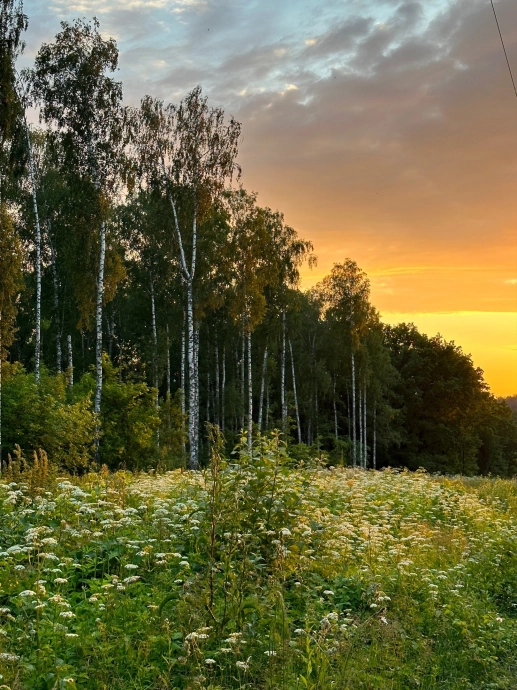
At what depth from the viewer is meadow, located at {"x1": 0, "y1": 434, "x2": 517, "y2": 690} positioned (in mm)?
4500

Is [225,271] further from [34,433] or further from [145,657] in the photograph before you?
[145,657]

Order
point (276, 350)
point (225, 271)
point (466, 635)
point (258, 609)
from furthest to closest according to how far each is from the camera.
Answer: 1. point (276, 350)
2. point (225, 271)
3. point (466, 635)
4. point (258, 609)

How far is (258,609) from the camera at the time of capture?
Result: 5051 mm

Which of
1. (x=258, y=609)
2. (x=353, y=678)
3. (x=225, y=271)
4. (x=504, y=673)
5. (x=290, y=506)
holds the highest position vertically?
(x=225, y=271)

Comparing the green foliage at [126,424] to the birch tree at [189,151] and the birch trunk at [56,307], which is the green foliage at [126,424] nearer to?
the birch tree at [189,151]

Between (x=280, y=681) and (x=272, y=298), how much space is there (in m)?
33.5

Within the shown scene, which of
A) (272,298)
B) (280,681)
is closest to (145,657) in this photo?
(280,681)

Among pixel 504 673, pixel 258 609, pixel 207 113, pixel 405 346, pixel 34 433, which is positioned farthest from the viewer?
pixel 405 346

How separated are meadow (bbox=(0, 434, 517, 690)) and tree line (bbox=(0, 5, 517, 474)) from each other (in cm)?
187

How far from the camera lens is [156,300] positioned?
39062 mm

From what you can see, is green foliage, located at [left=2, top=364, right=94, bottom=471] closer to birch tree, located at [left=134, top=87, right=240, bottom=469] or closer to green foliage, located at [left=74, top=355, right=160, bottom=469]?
green foliage, located at [left=74, top=355, right=160, bottom=469]

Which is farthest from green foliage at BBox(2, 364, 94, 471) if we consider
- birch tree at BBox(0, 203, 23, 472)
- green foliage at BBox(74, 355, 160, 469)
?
green foliage at BBox(74, 355, 160, 469)

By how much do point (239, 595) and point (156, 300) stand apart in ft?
115

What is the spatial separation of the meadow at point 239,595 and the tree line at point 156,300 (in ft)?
6.12
